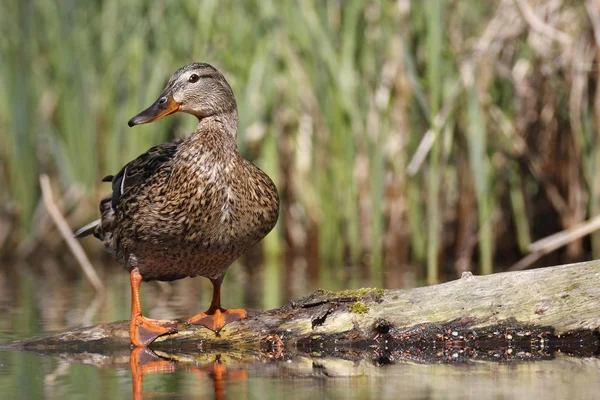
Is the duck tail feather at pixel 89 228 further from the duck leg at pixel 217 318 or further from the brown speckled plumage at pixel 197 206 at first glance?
the duck leg at pixel 217 318

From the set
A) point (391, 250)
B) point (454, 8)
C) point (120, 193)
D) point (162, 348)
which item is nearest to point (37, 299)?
point (120, 193)

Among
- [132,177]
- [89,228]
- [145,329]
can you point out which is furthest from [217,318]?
[89,228]

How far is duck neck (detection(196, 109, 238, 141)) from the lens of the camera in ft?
17.8

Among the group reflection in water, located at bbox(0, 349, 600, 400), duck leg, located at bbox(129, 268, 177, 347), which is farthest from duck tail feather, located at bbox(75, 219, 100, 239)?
reflection in water, located at bbox(0, 349, 600, 400)

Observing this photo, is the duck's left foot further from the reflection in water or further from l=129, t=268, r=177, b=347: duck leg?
the reflection in water

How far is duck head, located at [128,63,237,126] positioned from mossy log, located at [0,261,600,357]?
3.70 ft

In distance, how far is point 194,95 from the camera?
5.43 m

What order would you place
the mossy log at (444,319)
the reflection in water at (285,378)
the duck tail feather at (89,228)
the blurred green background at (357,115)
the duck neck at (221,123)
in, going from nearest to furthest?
1. the reflection in water at (285,378)
2. the mossy log at (444,319)
3. the duck neck at (221,123)
4. the duck tail feather at (89,228)
5. the blurred green background at (357,115)

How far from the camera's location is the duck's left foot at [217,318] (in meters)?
4.94

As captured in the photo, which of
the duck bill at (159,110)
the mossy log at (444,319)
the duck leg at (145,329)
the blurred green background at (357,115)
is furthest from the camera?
the blurred green background at (357,115)

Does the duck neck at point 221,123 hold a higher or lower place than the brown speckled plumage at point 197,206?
higher

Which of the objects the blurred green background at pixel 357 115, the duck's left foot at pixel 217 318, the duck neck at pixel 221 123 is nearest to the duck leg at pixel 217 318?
the duck's left foot at pixel 217 318

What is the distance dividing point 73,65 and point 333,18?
1.85 m

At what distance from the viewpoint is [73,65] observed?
810cm
